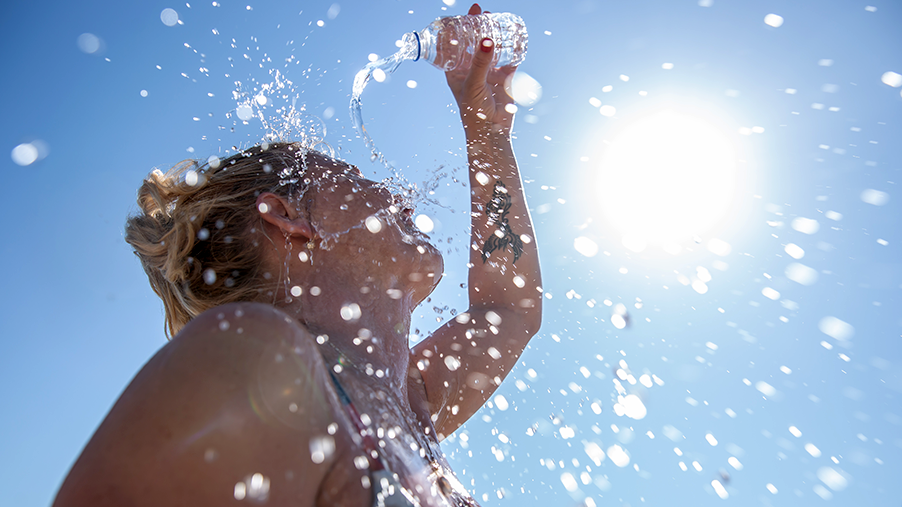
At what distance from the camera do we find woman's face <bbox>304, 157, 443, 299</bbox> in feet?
8.28

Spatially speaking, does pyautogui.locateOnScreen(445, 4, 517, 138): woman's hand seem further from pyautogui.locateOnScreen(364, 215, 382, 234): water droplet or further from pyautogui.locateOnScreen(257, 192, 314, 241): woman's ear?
pyautogui.locateOnScreen(257, 192, 314, 241): woman's ear

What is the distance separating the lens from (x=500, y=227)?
3.59 meters

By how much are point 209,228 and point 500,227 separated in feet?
6.63

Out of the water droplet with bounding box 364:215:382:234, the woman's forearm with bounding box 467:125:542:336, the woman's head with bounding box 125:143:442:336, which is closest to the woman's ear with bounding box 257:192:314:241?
the woman's head with bounding box 125:143:442:336

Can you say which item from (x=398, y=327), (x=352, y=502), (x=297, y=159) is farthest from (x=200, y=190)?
(x=352, y=502)

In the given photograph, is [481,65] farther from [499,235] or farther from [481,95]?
[499,235]

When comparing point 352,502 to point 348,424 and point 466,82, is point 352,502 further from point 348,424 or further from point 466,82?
point 466,82

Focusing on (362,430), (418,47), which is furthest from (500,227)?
(362,430)

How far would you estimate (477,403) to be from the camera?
3221 mm

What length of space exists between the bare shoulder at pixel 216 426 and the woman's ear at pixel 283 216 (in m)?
1.16


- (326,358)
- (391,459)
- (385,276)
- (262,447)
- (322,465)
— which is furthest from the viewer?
(385,276)

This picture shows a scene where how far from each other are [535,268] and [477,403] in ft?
3.67

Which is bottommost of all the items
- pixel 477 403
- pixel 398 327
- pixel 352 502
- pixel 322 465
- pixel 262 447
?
pixel 477 403

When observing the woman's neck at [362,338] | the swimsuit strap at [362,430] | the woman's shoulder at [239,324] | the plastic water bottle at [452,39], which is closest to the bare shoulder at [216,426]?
the woman's shoulder at [239,324]
